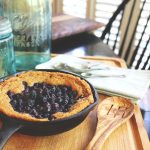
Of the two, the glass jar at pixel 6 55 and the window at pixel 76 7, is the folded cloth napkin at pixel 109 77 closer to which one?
the glass jar at pixel 6 55

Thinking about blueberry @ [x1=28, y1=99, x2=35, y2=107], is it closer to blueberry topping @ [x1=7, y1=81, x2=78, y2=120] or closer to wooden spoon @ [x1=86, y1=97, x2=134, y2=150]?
blueberry topping @ [x1=7, y1=81, x2=78, y2=120]

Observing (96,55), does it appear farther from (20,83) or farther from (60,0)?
(60,0)

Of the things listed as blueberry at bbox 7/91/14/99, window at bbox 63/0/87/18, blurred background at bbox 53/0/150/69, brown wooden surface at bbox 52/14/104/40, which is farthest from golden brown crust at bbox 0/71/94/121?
window at bbox 63/0/87/18

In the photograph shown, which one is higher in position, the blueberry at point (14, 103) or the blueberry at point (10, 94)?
the blueberry at point (14, 103)

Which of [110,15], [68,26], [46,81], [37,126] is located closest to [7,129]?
[37,126]

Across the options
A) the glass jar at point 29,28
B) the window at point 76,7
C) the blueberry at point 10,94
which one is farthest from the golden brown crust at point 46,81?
the window at point 76,7

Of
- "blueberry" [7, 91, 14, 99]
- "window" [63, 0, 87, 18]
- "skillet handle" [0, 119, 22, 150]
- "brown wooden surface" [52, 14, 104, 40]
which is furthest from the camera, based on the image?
"window" [63, 0, 87, 18]
